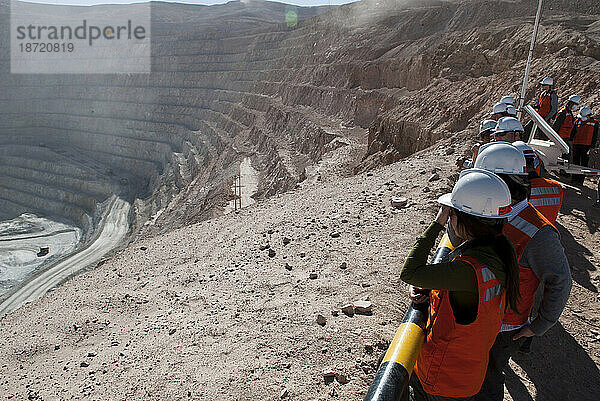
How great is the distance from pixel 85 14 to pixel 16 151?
204ft

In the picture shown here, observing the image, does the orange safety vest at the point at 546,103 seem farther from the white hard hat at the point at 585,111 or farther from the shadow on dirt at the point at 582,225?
the shadow on dirt at the point at 582,225

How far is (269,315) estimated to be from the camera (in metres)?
4.93

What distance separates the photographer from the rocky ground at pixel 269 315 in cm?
382

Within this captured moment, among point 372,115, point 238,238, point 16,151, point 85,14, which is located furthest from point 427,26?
point 85,14

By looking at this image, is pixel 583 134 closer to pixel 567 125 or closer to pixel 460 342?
pixel 567 125

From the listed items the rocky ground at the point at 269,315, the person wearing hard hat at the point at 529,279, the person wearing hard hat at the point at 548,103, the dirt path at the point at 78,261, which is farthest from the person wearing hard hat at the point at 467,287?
the dirt path at the point at 78,261

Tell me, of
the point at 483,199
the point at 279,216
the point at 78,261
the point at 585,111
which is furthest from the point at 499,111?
the point at 78,261

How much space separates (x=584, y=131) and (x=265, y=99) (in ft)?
103

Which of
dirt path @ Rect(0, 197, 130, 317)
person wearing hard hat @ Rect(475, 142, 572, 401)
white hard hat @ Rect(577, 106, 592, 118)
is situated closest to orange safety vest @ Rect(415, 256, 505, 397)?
person wearing hard hat @ Rect(475, 142, 572, 401)

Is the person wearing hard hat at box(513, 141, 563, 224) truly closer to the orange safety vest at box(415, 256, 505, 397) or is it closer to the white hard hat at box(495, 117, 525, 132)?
the white hard hat at box(495, 117, 525, 132)

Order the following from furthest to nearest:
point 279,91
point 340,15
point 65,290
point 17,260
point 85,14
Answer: point 85,14
point 340,15
point 279,91
point 17,260
point 65,290

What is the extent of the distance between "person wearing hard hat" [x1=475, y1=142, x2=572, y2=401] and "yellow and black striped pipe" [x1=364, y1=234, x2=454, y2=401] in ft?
1.95

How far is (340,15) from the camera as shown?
42688mm

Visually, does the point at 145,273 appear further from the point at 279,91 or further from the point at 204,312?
the point at 279,91
